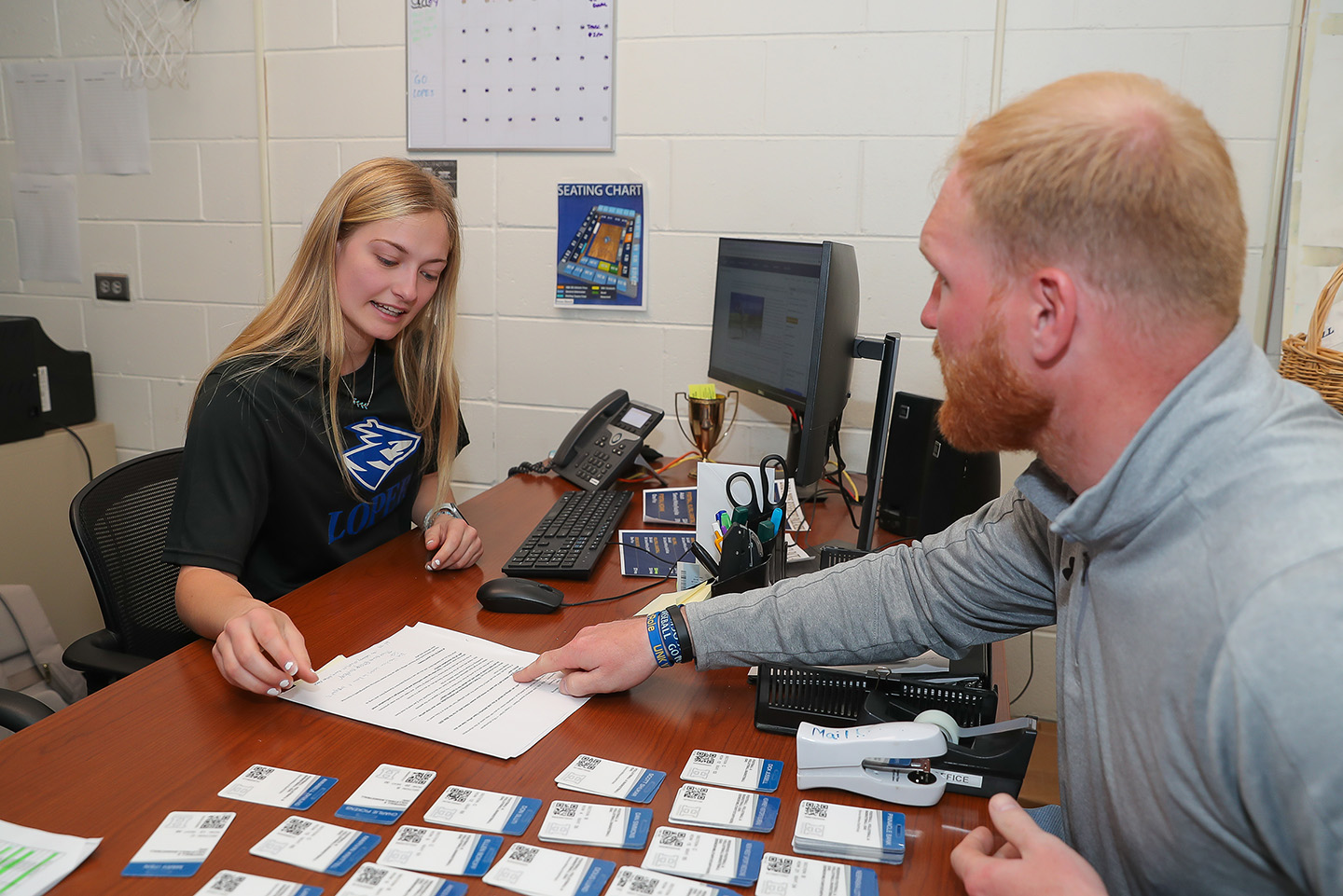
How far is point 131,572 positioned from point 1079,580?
1.46 metres

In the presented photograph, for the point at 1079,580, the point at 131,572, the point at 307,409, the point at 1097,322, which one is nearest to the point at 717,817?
the point at 1079,580

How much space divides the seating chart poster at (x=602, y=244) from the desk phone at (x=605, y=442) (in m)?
0.34

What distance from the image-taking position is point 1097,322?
73 centimetres

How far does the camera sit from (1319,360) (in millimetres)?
1348

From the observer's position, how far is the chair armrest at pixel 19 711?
1155mm

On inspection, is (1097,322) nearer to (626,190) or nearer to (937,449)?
(937,449)

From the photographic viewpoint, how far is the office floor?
6.03 ft

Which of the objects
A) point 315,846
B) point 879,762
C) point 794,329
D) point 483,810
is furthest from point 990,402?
point 794,329

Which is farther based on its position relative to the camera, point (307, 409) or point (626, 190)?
point (626, 190)

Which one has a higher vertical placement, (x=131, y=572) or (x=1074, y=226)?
(x=1074, y=226)

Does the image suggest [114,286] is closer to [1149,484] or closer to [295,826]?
[295,826]

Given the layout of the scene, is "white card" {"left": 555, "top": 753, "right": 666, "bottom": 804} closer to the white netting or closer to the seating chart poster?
the seating chart poster

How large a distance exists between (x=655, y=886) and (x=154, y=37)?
2851 millimetres

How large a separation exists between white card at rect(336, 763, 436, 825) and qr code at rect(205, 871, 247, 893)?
98 mm
